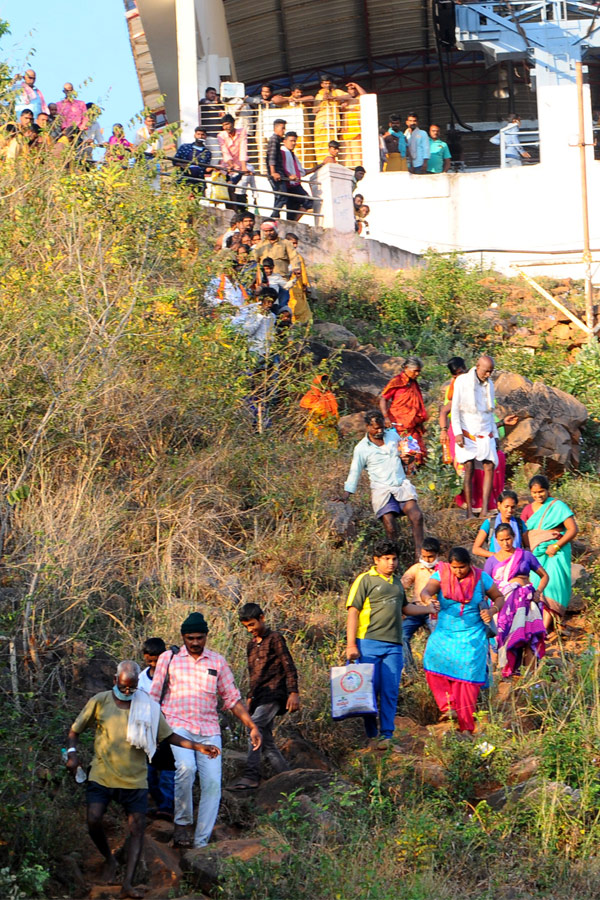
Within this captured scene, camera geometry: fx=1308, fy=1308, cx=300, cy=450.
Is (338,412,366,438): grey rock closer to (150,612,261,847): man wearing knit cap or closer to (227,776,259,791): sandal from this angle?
(227,776,259,791): sandal

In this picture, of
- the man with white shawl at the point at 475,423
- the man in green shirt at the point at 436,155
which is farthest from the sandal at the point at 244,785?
the man in green shirt at the point at 436,155

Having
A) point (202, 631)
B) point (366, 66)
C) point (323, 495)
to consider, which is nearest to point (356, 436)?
point (323, 495)

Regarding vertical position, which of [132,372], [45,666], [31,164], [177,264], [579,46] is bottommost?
[45,666]

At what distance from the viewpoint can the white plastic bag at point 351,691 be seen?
29.7 feet

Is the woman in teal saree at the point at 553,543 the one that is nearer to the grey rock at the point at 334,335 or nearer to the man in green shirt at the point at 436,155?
the grey rock at the point at 334,335

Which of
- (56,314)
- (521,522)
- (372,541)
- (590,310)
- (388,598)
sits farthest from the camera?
(590,310)

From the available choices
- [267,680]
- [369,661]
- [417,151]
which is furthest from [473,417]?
[417,151]

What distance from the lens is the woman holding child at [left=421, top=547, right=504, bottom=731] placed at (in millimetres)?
9406

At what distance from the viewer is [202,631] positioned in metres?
8.35

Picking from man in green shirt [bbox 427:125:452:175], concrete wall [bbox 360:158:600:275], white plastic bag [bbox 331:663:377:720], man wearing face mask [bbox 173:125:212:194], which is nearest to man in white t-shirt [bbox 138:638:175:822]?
white plastic bag [bbox 331:663:377:720]

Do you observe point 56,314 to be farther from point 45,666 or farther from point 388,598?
point 388,598

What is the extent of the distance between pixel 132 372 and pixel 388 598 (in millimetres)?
4337

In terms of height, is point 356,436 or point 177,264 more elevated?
A: point 177,264

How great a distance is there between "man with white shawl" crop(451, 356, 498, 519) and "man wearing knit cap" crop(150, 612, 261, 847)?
16.9ft
